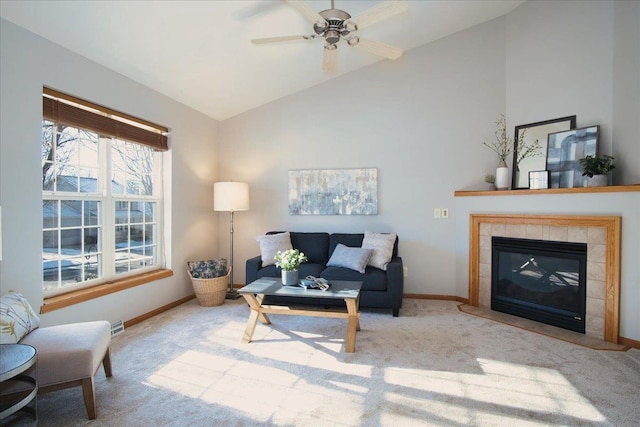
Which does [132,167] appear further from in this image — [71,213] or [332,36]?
[332,36]

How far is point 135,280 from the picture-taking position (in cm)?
351

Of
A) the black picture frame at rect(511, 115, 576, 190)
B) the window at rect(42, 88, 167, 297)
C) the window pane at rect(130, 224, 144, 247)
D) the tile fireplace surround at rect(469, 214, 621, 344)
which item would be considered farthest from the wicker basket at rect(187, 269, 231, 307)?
the black picture frame at rect(511, 115, 576, 190)

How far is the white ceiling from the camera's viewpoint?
8.39 feet

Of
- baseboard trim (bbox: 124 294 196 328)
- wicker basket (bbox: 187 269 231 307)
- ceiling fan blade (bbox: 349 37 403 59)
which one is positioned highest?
ceiling fan blade (bbox: 349 37 403 59)

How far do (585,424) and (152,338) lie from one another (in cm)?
Answer: 320

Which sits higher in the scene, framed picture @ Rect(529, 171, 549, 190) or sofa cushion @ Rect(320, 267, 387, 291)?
framed picture @ Rect(529, 171, 549, 190)

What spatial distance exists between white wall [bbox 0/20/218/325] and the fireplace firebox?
3731mm

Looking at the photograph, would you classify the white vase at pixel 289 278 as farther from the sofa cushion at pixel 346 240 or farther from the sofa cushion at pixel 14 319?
the sofa cushion at pixel 14 319

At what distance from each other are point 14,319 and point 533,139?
4811 millimetres

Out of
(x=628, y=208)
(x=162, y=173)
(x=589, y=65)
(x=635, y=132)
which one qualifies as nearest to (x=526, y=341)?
(x=628, y=208)

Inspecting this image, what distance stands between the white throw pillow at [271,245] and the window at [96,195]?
1.17 metres

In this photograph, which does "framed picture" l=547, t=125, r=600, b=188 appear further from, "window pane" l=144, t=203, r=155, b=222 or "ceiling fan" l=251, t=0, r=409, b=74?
"window pane" l=144, t=203, r=155, b=222

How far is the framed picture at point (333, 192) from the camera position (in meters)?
4.58

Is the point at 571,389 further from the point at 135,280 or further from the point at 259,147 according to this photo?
the point at 259,147
